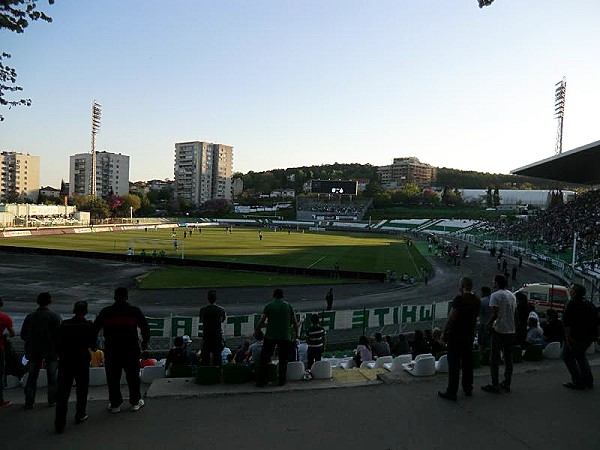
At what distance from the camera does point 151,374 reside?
7.33m

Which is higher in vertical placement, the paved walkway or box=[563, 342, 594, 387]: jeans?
box=[563, 342, 594, 387]: jeans

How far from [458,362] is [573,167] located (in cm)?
4824

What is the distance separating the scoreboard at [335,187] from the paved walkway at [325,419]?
123324mm

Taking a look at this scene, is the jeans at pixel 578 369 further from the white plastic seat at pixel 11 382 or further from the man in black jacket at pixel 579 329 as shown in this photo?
the white plastic seat at pixel 11 382

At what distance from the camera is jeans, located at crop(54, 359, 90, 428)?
5.12 metres

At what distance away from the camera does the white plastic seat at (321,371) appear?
23.7ft

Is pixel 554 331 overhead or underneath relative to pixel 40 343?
underneath

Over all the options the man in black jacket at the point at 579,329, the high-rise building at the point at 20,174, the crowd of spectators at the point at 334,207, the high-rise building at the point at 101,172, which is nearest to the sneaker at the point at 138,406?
the man in black jacket at the point at 579,329

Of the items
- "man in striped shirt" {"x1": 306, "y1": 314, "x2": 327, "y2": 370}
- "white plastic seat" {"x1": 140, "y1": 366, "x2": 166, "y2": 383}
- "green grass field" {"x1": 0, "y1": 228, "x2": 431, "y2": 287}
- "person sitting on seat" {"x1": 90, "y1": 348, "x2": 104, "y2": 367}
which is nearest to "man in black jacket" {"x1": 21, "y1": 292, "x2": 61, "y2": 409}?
"white plastic seat" {"x1": 140, "y1": 366, "x2": 166, "y2": 383}

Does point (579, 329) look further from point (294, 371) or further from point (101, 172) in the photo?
point (101, 172)

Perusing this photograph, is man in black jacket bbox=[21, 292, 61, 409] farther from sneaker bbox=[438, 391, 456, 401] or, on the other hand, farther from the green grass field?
the green grass field

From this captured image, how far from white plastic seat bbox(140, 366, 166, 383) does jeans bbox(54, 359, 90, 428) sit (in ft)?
6.23

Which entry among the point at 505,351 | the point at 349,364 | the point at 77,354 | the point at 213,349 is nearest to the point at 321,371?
the point at 213,349

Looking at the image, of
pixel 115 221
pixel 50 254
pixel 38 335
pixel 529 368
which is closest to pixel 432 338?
pixel 529 368
